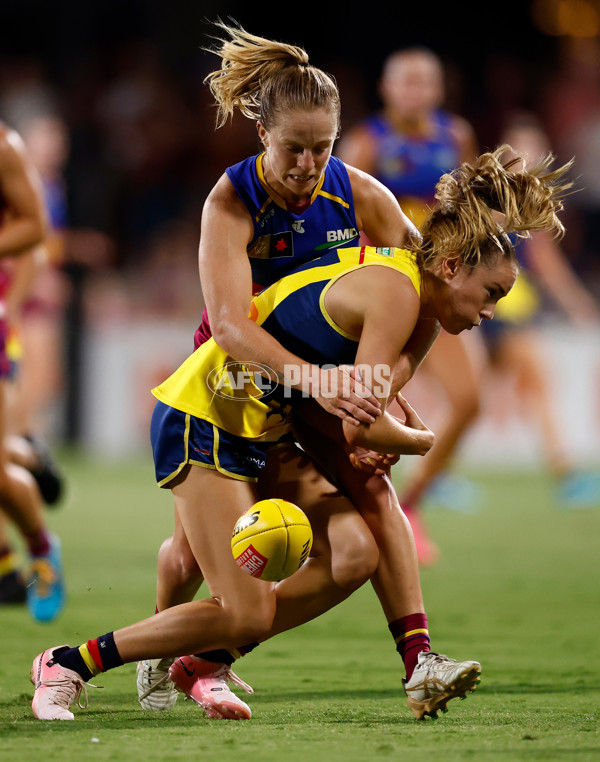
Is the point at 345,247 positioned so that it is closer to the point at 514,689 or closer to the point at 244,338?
the point at 244,338

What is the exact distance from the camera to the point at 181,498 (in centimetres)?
379

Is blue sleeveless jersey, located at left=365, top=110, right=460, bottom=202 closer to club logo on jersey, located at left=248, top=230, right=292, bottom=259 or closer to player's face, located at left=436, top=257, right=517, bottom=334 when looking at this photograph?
club logo on jersey, located at left=248, top=230, right=292, bottom=259

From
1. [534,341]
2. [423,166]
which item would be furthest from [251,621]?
[534,341]

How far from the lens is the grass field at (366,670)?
3209 mm

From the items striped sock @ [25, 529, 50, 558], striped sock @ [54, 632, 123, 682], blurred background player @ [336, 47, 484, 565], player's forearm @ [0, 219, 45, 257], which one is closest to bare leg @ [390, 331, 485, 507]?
blurred background player @ [336, 47, 484, 565]

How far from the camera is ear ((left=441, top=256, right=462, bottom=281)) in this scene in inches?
145

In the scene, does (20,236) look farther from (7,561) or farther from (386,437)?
(386,437)

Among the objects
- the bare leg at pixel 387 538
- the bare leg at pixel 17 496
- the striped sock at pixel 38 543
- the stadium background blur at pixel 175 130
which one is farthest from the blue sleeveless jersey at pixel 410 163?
the stadium background blur at pixel 175 130

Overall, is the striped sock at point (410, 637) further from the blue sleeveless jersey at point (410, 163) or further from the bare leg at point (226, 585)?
the blue sleeveless jersey at point (410, 163)

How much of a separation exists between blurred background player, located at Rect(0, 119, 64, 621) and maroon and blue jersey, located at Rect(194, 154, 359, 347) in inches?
74.1

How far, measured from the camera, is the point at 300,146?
3.77 m

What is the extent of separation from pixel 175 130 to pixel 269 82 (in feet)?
38.2

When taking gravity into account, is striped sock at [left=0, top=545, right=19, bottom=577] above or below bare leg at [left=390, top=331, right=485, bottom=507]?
below

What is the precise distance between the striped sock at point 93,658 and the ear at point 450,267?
4.93ft
